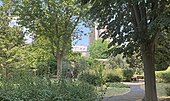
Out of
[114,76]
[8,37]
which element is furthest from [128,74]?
[8,37]

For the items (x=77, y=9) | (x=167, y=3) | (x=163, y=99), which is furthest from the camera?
(x=77, y=9)

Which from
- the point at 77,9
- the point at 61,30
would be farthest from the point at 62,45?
the point at 77,9

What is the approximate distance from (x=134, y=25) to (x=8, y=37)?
41.8 ft

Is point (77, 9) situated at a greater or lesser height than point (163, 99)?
greater

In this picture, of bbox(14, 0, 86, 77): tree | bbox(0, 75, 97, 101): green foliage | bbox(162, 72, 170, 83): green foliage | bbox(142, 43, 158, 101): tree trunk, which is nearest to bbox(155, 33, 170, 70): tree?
bbox(142, 43, 158, 101): tree trunk

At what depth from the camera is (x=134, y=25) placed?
7777 mm

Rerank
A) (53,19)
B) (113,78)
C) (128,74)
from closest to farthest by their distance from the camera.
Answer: (53,19) < (113,78) < (128,74)

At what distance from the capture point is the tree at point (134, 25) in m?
7.15

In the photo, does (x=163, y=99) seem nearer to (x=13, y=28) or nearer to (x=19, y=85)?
(x=19, y=85)

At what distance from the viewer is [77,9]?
58.6 ft

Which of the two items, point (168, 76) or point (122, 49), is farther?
point (168, 76)

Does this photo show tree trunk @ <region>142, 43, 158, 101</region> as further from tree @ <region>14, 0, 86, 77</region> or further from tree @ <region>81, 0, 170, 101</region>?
tree @ <region>14, 0, 86, 77</region>

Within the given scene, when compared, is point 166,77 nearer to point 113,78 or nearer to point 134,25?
point 113,78

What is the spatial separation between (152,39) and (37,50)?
44.5 ft
